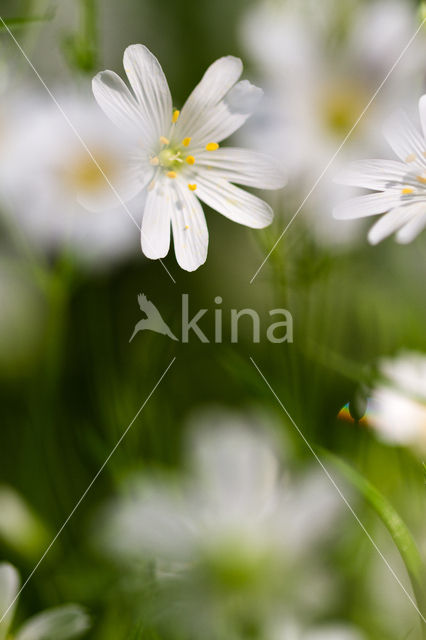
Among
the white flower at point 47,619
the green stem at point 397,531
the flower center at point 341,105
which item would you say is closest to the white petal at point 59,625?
the white flower at point 47,619

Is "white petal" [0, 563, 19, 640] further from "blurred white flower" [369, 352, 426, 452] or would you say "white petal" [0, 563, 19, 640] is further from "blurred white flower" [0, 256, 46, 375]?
"blurred white flower" [0, 256, 46, 375]

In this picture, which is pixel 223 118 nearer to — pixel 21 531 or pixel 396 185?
pixel 396 185

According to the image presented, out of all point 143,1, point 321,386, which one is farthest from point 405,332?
point 143,1

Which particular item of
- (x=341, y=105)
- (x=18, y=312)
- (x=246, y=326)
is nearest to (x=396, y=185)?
(x=341, y=105)

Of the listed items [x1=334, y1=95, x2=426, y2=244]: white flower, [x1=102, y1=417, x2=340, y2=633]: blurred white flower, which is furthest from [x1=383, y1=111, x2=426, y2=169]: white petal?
[x1=102, y1=417, x2=340, y2=633]: blurred white flower

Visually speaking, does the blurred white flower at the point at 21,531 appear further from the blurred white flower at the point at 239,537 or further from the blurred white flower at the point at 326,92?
the blurred white flower at the point at 326,92

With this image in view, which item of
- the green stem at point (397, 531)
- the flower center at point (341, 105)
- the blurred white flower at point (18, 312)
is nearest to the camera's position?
the green stem at point (397, 531)
